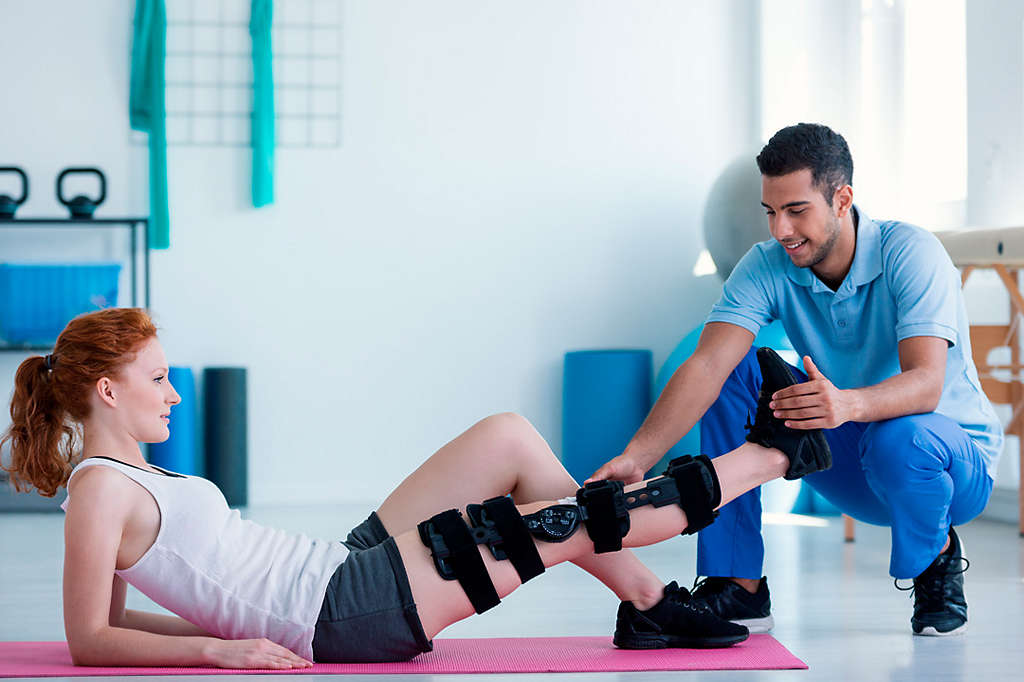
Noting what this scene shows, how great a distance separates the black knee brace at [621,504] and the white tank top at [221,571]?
31 centimetres

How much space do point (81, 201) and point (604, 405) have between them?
79.8 inches

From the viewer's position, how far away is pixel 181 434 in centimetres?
392

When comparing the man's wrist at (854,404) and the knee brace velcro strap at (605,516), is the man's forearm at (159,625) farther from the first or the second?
the man's wrist at (854,404)

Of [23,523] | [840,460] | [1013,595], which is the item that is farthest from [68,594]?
[23,523]

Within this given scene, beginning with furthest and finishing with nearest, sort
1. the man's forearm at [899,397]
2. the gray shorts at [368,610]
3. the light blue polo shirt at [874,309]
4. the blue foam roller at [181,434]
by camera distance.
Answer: the blue foam roller at [181,434], the light blue polo shirt at [874,309], the man's forearm at [899,397], the gray shorts at [368,610]

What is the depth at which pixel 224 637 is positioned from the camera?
154 cm

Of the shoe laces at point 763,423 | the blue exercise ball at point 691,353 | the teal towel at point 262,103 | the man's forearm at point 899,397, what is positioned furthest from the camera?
the teal towel at point 262,103

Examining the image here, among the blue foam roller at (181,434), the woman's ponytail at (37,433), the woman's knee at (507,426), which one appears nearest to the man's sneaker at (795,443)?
the woman's knee at (507,426)

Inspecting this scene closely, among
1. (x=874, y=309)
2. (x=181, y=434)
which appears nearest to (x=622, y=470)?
(x=874, y=309)

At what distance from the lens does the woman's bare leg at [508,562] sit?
4.87 feet

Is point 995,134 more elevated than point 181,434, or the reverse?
point 995,134

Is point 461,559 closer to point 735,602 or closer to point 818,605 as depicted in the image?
point 735,602

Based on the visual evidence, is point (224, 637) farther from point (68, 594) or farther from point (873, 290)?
point (873, 290)

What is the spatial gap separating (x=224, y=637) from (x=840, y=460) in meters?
1.09
